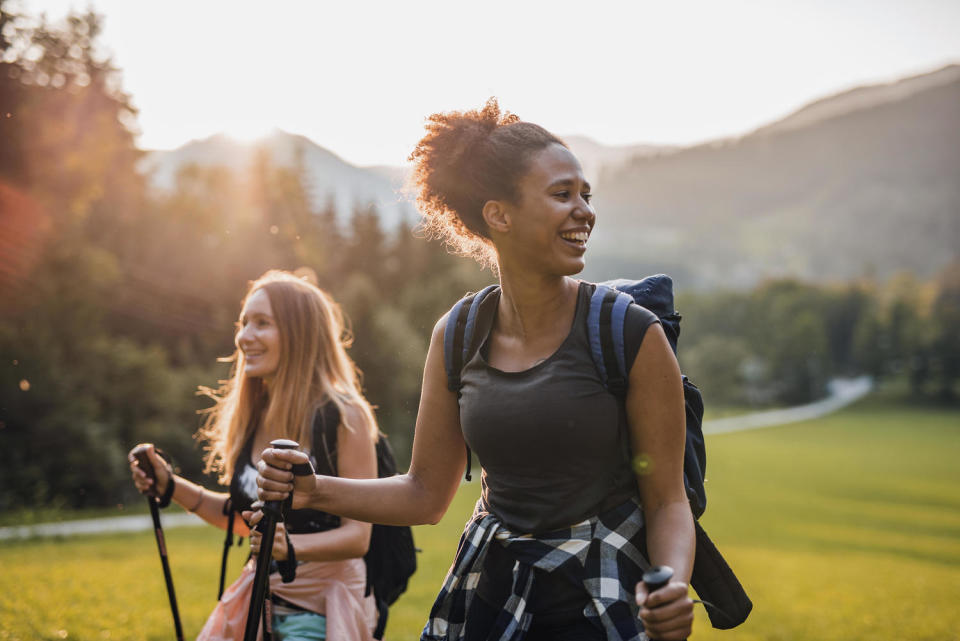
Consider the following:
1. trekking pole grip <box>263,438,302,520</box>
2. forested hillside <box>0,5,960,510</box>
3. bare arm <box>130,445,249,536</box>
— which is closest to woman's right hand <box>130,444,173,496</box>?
bare arm <box>130,445,249,536</box>

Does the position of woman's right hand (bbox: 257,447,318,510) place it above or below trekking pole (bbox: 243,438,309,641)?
above

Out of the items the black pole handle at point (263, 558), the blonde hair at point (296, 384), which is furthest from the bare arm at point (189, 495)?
the black pole handle at point (263, 558)

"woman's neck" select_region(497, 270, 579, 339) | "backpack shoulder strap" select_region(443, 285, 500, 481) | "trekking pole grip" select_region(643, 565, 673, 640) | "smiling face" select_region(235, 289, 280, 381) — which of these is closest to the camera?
"trekking pole grip" select_region(643, 565, 673, 640)

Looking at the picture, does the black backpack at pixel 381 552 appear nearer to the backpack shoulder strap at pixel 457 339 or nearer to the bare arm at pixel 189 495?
the bare arm at pixel 189 495

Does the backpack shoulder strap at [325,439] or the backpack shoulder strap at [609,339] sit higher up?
the backpack shoulder strap at [609,339]

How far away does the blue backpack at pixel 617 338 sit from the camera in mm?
2502

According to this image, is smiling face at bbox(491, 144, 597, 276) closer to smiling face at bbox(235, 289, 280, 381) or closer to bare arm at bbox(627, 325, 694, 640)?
bare arm at bbox(627, 325, 694, 640)

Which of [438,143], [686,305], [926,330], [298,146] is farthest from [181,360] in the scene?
[686,305]

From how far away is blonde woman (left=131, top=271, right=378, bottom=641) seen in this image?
384 centimetres

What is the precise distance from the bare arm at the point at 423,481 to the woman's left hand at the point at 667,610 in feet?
3.27

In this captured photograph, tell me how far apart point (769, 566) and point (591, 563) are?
23502 mm

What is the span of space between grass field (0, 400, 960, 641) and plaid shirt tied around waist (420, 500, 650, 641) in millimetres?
6629

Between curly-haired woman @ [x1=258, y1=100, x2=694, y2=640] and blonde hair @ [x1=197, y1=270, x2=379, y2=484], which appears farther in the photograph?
blonde hair @ [x1=197, y1=270, x2=379, y2=484]

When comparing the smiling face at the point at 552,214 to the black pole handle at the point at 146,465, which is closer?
the smiling face at the point at 552,214
